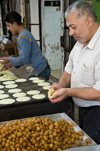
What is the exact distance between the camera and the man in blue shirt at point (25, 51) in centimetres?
316

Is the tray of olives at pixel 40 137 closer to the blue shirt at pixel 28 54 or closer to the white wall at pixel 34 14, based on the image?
the blue shirt at pixel 28 54

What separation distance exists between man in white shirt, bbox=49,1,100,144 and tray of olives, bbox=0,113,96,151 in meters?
0.32

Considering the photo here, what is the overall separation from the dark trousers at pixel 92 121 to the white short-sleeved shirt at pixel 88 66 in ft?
0.24

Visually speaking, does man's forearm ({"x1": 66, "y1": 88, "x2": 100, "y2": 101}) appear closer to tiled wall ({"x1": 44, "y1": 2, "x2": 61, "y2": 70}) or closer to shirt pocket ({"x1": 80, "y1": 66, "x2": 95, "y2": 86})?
shirt pocket ({"x1": 80, "y1": 66, "x2": 95, "y2": 86})

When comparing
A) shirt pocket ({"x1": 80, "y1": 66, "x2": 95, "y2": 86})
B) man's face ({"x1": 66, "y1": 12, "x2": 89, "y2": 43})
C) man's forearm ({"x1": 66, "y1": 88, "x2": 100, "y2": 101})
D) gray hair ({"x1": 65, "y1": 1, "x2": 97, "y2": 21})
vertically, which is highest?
gray hair ({"x1": 65, "y1": 1, "x2": 97, "y2": 21})

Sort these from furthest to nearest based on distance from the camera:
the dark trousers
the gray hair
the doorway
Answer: the doorway → the dark trousers → the gray hair

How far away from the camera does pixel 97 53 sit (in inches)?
67.9

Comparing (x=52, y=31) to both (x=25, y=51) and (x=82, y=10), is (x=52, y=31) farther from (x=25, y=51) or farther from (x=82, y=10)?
(x=82, y=10)

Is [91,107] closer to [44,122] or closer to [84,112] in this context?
[84,112]

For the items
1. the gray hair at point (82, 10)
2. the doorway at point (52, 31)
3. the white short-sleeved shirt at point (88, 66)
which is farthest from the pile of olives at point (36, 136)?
the doorway at point (52, 31)

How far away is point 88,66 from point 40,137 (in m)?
0.83

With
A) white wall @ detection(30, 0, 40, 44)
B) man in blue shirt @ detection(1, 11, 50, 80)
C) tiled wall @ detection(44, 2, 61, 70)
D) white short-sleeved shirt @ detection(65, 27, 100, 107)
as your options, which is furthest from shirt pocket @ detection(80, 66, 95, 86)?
white wall @ detection(30, 0, 40, 44)

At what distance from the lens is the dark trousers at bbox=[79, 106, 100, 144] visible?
193cm

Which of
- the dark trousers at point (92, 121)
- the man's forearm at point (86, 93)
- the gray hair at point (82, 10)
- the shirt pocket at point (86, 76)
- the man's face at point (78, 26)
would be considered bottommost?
the dark trousers at point (92, 121)
